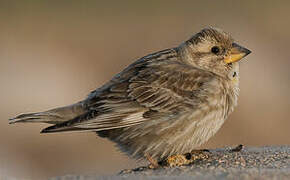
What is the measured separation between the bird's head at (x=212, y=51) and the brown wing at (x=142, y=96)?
1.19 ft

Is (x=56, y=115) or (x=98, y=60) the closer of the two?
(x=56, y=115)

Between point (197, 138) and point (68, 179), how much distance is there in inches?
78.2

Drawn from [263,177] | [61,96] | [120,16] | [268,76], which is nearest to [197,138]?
[263,177]

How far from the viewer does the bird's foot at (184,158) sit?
8863 millimetres

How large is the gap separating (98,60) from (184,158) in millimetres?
12367

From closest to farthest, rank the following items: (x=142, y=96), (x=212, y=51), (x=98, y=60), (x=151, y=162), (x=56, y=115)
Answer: (x=151, y=162) → (x=56, y=115) → (x=142, y=96) → (x=212, y=51) → (x=98, y=60)

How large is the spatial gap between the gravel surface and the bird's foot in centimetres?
9

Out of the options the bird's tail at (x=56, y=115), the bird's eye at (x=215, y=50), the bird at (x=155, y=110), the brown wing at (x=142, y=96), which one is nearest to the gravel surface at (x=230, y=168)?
the bird at (x=155, y=110)

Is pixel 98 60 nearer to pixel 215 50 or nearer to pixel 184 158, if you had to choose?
pixel 215 50

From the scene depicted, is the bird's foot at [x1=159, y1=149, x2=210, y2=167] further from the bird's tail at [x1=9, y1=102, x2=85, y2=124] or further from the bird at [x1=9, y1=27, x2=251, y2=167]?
the bird's tail at [x1=9, y1=102, x2=85, y2=124]

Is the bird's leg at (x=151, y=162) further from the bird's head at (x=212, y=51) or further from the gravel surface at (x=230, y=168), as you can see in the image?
the bird's head at (x=212, y=51)

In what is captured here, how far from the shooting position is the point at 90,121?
8.78m

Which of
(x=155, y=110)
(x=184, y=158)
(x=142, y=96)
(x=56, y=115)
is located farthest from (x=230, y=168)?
(x=56, y=115)

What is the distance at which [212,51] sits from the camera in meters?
9.82
